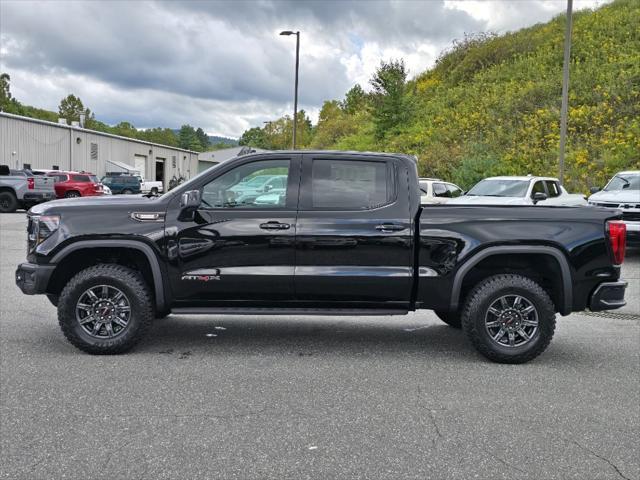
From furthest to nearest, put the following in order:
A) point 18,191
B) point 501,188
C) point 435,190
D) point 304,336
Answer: point 18,191 → point 435,190 → point 501,188 → point 304,336

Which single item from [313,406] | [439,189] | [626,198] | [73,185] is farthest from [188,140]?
[313,406]

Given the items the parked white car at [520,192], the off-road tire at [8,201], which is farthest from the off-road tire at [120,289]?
the off-road tire at [8,201]

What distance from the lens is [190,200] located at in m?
5.16

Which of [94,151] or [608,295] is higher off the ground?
[94,151]

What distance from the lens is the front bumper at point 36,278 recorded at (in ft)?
17.2

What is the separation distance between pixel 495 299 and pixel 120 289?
3.36 metres

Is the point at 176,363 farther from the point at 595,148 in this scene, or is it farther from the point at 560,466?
the point at 595,148

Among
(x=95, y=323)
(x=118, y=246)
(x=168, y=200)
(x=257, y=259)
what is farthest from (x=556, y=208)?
(x=95, y=323)

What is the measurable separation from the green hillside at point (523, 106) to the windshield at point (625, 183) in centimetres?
864

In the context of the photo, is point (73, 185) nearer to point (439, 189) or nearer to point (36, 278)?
point (439, 189)

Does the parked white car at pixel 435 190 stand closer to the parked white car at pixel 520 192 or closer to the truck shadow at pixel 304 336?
the parked white car at pixel 520 192

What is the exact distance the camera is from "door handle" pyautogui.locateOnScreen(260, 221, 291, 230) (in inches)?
206

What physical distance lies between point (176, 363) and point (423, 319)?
10.6 ft

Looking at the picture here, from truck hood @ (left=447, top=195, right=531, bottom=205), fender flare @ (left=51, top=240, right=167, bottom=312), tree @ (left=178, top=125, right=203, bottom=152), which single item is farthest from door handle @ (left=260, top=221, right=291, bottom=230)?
tree @ (left=178, top=125, right=203, bottom=152)
